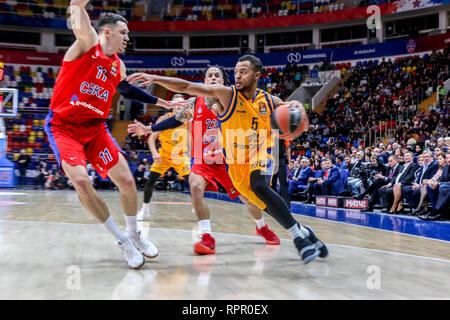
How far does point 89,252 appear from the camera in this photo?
371cm

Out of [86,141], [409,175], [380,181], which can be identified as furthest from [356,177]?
[86,141]

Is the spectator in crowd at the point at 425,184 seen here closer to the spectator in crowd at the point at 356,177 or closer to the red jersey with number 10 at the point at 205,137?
the spectator in crowd at the point at 356,177

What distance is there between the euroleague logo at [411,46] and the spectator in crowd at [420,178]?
16.1m

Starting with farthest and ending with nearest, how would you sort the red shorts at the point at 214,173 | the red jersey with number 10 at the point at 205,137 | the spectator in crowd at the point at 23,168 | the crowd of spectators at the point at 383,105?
the spectator in crowd at the point at 23,168 < the crowd of spectators at the point at 383,105 < the red jersey with number 10 at the point at 205,137 < the red shorts at the point at 214,173

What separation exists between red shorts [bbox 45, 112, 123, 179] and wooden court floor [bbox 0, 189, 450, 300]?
79 cm

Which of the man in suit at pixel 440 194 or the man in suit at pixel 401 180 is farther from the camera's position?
the man in suit at pixel 401 180

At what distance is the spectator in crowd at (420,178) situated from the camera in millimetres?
8148

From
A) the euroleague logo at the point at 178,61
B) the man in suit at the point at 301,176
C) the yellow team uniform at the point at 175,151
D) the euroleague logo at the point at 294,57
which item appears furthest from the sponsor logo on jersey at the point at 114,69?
the euroleague logo at the point at 178,61

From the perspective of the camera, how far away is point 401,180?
28.7 feet

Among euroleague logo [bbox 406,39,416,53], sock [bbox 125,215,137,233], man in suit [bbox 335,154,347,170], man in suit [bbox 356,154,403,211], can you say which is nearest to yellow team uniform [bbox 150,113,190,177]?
sock [bbox 125,215,137,233]

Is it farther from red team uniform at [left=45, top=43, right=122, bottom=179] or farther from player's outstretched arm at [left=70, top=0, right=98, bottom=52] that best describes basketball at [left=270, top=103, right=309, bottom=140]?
player's outstretched arm at [left=70, top=0, right=98, bottom=52]

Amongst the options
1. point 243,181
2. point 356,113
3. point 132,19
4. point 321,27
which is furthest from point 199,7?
point 243,181

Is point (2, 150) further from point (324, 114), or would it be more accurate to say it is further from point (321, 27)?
point (321, 27)

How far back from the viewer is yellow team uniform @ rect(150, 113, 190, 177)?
7168 millimetres
